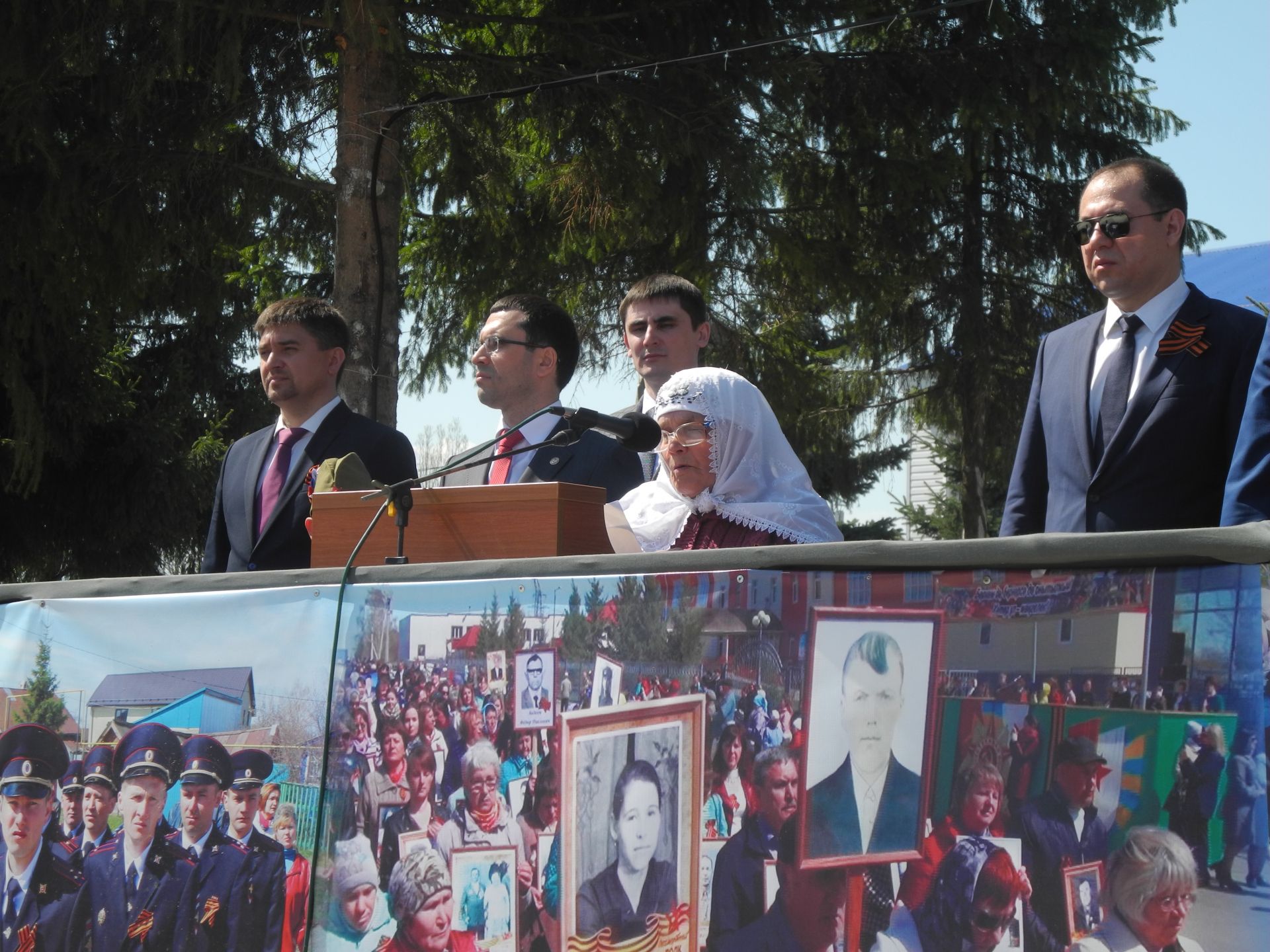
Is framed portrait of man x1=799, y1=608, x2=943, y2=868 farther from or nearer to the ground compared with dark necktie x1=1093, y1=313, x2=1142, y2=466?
nearer to the ground

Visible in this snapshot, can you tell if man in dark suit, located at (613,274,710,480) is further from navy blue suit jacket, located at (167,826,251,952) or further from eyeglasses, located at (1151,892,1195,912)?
eyeglasses, located at (1151,892,1195,912)

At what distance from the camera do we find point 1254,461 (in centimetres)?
254

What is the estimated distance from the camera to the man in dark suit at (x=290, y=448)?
405 centimetres

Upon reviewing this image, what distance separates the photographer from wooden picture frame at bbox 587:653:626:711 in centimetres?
209

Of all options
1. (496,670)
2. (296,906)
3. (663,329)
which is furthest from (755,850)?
(663,329)

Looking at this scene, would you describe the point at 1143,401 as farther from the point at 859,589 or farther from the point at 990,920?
the point at 990,920

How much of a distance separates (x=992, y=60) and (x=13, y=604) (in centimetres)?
689

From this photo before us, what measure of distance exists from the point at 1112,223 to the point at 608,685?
1.87 metres

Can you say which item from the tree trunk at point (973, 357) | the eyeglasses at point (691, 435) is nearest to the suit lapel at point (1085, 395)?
the eyeglasses at point (691, 435)

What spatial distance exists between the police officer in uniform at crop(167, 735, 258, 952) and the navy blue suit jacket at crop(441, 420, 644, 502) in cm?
147

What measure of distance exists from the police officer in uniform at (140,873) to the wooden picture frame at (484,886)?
2.04 feet

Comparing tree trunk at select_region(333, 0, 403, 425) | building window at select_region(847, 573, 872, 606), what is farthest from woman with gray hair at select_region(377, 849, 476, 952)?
tree trunk at select_region(333, 0, 403, 425)

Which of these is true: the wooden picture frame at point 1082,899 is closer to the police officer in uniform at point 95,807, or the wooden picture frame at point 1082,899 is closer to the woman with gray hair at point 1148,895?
the woman with gray hair at point 1148,895

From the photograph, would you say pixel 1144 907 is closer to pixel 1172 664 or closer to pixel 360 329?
pixel 1172 664
